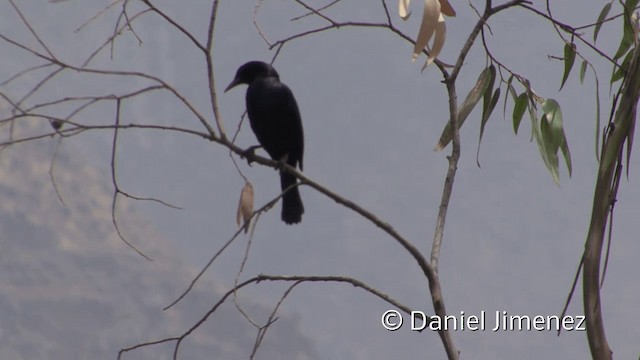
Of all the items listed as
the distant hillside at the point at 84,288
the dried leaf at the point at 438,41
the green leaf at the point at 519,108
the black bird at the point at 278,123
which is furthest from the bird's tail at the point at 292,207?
the distant hillside at the point at 84,288

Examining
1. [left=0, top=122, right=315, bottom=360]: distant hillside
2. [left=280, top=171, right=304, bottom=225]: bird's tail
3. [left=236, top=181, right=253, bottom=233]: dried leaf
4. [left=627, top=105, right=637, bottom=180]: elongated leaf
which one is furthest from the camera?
[left=0, top=122, right=315, bottom=360]: distant hillside

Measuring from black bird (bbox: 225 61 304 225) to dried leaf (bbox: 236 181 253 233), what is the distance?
2762 mm

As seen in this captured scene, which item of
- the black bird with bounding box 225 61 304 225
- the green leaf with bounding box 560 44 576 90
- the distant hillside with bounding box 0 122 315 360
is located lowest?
the green leaf with bounding box 560 44 576 90

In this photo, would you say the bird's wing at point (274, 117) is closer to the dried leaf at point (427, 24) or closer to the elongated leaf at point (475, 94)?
the elongated leaf at point (475, 94)

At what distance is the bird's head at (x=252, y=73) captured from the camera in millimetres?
5867

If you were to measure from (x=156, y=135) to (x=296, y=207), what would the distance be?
12773cm

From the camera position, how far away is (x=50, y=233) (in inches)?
4082

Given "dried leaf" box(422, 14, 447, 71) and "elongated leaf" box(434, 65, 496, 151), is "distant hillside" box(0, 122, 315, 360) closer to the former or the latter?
"elongated leaf" box(434, 65, 496, 151)

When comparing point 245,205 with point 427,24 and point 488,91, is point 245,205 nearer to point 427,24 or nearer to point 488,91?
point 427,24

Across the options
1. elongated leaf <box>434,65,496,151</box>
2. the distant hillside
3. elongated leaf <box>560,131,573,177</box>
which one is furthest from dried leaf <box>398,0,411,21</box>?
the distant hillside

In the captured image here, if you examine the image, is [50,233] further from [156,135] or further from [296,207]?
[296,207]

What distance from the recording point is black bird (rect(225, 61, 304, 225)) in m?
5.65

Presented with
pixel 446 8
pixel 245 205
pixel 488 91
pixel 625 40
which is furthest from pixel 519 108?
pixel 245 205

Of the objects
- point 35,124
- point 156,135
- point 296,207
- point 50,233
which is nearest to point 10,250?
point 50,233
